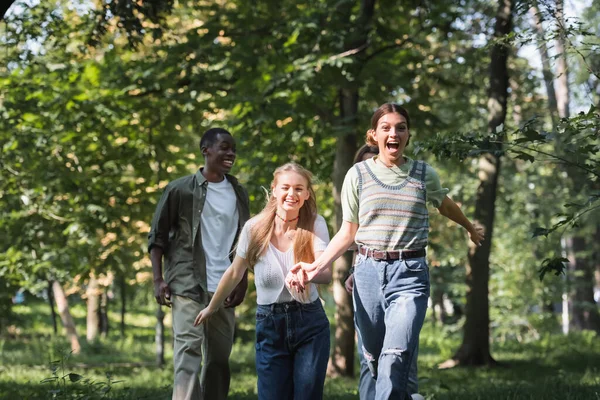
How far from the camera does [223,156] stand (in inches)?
266

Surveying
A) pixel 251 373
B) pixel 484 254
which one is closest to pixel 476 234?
pixel 484 254

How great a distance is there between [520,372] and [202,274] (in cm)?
878

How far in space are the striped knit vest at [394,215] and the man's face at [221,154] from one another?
184cm

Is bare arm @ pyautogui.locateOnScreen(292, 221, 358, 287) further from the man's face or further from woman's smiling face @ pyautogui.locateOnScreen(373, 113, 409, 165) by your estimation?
the man's face

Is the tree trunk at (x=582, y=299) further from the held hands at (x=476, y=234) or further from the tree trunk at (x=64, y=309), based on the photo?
the held hands at (x=476, y=234)

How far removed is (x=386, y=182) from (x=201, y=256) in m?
1.97

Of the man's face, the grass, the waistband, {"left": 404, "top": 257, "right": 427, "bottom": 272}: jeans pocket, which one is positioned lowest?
the grass

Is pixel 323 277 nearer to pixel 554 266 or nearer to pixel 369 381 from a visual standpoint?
pixel 369 381

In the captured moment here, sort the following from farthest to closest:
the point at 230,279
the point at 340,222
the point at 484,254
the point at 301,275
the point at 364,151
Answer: the point at 484,254 → the point at 340,222 → the point at 364,151 → the point at 230,279 → the point at 301,275

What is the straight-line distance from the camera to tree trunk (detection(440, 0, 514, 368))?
15.2 metres

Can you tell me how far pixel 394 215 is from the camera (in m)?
5.09

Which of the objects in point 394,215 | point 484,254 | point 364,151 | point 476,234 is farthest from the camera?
point 484,254

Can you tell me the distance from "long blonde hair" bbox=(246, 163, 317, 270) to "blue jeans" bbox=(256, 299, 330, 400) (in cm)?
31

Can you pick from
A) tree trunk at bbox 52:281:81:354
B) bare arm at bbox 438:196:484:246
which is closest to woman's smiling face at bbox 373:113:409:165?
bare arm at bbox 438:196:484:246
